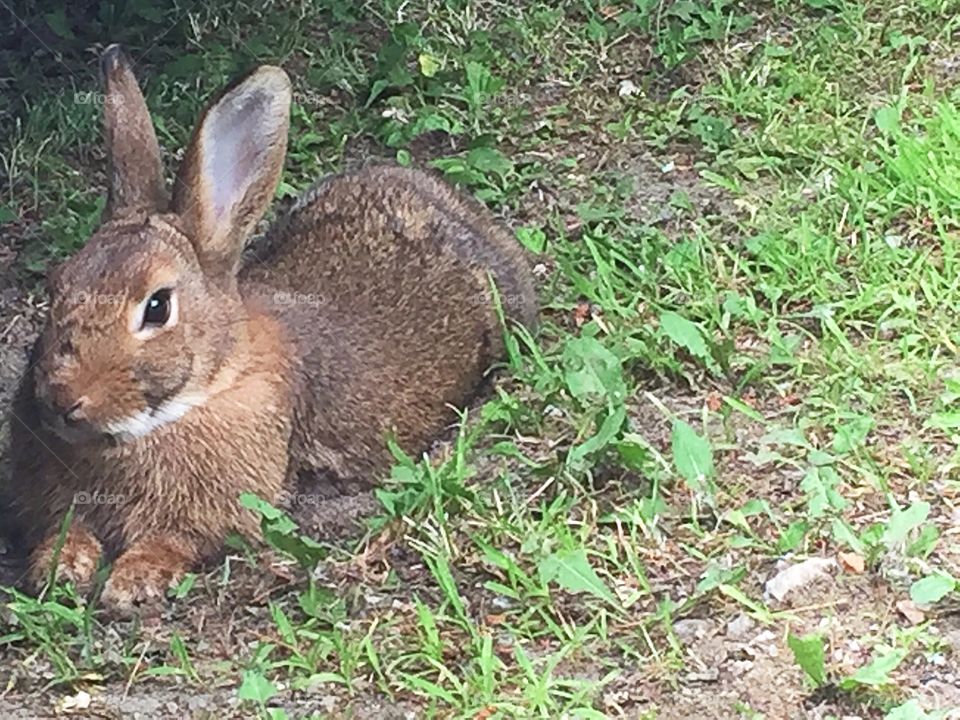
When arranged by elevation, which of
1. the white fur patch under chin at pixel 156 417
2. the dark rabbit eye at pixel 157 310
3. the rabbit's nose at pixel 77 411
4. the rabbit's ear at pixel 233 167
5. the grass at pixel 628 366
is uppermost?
the rabbit's ear at pixel 233 167

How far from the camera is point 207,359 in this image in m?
4.00

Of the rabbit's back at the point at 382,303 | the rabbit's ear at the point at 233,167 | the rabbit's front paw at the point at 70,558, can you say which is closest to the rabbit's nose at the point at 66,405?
the rabbit's front paw at the point at 70,558

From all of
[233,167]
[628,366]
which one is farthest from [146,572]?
[628,366]

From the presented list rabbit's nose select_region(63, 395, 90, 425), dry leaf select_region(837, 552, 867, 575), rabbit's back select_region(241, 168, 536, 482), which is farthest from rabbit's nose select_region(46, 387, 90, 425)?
dry leaf select_region(837, 552, 867, 575)

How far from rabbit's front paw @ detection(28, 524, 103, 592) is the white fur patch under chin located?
0.88 feet

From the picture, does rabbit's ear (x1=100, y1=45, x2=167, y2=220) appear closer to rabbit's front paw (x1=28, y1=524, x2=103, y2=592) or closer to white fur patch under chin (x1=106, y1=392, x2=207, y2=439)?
white fur patch under chin (x1=106, y1=392, x2=207, y2=439)

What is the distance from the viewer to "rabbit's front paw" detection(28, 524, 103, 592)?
3873 mm

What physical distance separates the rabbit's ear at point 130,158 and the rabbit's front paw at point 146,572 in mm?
788

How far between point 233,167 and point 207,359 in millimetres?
484

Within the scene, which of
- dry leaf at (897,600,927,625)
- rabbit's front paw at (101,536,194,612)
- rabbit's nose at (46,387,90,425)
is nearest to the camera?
dry leaf at (897,600,927,625)

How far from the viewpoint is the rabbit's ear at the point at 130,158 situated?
165 inches

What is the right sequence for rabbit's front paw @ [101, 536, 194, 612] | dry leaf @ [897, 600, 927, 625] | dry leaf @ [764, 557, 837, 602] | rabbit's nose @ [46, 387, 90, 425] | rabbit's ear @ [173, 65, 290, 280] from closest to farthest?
1. dry leaf @ [897, 600, 927, 625]
2. dry leaf @ [764, 557, 837, 602]
3. rabbit's nose @ [46, 387, 90, 425]
4. rabbit's front paw @ [101, 536, 194, 612]
5. rabbit's ear @ [173, 65, 290, 280]

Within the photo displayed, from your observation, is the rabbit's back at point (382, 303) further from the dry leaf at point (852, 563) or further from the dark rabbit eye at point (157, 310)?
the dry leaf at point (852, 563)

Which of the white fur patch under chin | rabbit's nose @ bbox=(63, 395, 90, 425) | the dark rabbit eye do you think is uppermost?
the dark rabbit eye
